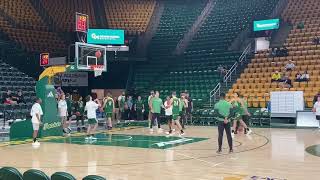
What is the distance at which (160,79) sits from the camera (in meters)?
29.3

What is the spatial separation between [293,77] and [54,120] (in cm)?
1285

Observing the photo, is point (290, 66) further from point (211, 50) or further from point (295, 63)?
point (211, 50)

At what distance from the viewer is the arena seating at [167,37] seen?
30156mm

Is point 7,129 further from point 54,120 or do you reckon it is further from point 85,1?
point 85,1

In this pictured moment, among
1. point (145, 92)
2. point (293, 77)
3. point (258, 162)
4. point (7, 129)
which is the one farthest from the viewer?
point (145, 92)

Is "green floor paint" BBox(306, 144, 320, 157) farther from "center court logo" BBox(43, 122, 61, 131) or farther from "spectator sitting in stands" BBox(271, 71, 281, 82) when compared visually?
"center court logo" BBox(43, 122, 61, 131)

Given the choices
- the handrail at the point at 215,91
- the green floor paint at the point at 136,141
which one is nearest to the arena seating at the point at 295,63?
the handrail at the point at 215,91

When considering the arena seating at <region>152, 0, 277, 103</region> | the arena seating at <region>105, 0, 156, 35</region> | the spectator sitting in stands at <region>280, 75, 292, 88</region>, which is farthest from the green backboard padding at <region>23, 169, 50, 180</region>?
the arena seating at <region>105, 0, 156, 35</region>

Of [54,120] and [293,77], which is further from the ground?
[293,77]

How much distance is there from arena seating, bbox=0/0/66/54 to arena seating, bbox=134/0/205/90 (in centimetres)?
588

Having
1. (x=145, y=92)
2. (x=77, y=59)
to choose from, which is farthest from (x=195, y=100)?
(x=77, y=59)

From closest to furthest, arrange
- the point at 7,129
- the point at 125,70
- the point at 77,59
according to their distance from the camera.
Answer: the point at 77,59 → the point at 7,129 → the point at 125,70

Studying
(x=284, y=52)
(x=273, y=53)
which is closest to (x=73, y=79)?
(x=273, y=53)

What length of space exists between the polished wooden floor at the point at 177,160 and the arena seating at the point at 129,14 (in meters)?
17.7
